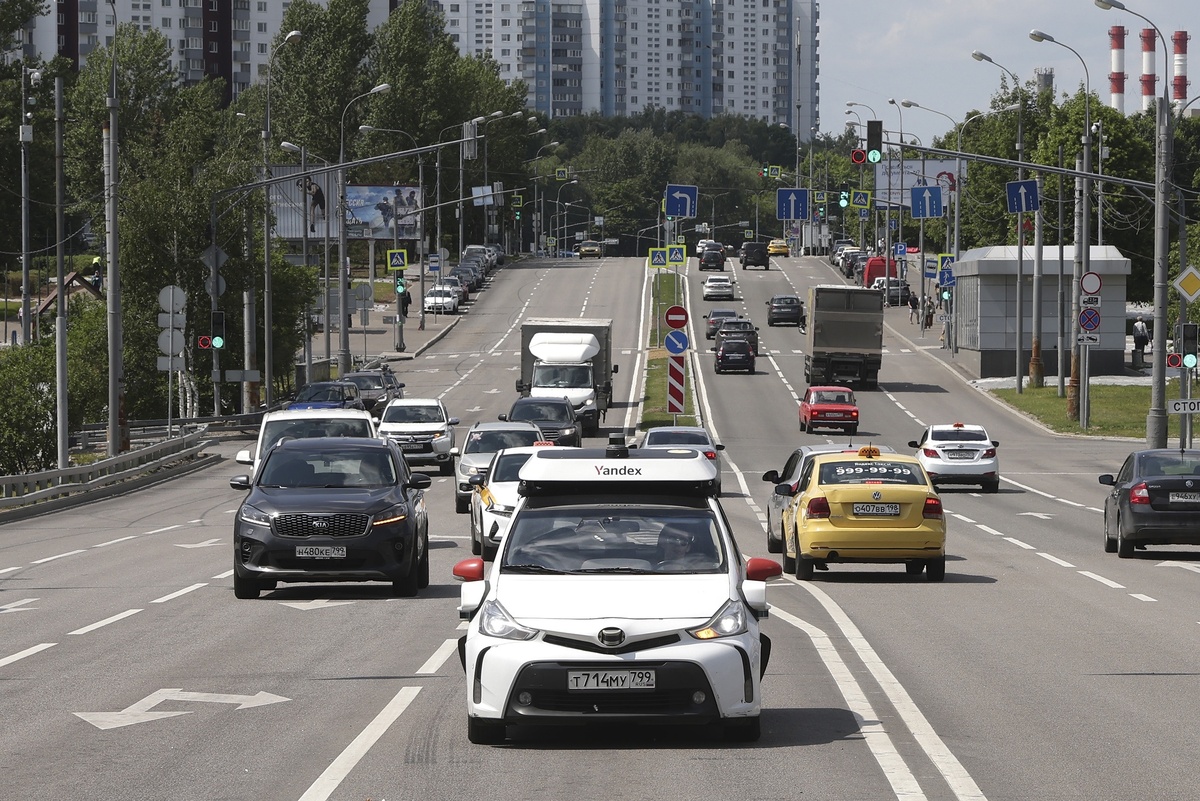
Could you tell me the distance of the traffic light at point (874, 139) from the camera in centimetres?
3528

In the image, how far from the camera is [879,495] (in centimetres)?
1988

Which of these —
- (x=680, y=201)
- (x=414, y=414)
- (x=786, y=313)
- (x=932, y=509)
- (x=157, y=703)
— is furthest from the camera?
(x=786, y=313)

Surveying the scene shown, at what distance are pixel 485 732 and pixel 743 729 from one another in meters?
1.40

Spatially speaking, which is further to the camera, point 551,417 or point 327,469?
point 551,417

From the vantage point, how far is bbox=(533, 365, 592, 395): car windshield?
170 feet

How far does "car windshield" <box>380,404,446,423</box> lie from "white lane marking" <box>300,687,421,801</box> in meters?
30.6

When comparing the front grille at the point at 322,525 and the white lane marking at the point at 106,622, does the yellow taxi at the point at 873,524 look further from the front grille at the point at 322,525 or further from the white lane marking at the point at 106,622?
the white lane marking at the point at 106,622

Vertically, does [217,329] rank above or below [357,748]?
above

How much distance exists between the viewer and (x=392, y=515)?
1778 centimetres

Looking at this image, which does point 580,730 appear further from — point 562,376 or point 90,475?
point 562,376

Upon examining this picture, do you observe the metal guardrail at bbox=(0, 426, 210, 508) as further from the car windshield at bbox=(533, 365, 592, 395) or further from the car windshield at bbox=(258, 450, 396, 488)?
the car windshield at bbox=(258, 450, 396, 488)

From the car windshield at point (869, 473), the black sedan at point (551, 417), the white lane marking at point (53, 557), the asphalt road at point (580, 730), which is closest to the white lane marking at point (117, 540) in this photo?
the asphalt road at point (580, 730)

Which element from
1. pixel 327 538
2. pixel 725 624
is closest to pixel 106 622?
pixel 327 538

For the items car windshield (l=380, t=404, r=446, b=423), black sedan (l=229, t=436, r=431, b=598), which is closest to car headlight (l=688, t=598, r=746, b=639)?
black sedan (l=229, t=436, r=431, b=598)
